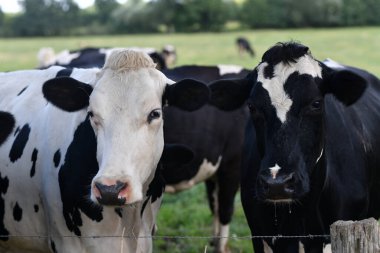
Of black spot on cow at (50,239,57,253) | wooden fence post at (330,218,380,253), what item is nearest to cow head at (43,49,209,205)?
black spot on cow at (50,239,57,253)

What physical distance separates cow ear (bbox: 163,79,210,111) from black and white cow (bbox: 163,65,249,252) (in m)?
2.52

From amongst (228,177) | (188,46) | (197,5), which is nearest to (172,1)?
(197,5)

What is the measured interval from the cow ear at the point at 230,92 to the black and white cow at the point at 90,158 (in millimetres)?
230

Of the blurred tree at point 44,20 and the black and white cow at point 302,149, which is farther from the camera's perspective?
the blurred tree at point 44,20

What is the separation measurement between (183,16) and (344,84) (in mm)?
68206

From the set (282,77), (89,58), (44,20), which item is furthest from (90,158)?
(44,20)

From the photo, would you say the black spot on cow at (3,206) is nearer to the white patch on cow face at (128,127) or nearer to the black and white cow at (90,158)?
the black and white cow at (90,158)

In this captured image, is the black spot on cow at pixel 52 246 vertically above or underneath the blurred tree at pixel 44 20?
underneath

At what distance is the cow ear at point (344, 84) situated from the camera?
14.8 feet

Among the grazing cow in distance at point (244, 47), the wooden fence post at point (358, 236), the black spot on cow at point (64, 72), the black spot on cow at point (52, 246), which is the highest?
the grazing cow in distance at point (244, 47)

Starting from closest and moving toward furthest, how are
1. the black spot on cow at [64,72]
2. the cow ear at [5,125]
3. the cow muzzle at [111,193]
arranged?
the cow muzzle at [111,193] < the cow ear at [5,125] < the black spot on cow at [64,72]

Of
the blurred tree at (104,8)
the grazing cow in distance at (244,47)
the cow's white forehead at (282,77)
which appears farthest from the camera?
the blurred tree at (104,8)

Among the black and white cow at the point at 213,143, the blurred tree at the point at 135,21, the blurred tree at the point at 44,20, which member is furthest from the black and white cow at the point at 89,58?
the blurred tree at the point at 44,20

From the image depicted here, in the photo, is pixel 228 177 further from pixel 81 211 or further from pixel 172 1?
pixel 172 1
